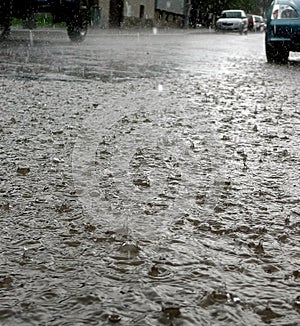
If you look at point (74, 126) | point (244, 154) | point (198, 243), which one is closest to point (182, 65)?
point (74, 126)

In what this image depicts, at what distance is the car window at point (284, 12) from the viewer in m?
9.93

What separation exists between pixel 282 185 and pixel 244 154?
62cm

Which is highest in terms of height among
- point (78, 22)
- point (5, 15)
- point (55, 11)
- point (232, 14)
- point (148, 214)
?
point (232, 14)

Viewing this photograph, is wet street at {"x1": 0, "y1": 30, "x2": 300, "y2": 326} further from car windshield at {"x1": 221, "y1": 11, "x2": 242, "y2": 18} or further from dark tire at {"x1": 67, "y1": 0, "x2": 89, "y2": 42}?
car windshield at {"x1": 221, "y1": 11, "x2": 242, "y2": 18}

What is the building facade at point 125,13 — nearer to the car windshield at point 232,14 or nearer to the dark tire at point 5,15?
the car windshield at point 232,14

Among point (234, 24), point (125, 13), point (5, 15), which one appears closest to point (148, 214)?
point (5, 15)

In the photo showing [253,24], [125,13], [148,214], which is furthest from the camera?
[253,24]

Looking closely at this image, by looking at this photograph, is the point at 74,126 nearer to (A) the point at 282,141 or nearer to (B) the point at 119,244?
(A) the point at 282,141

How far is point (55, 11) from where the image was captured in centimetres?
1380

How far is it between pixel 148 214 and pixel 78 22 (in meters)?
13.0

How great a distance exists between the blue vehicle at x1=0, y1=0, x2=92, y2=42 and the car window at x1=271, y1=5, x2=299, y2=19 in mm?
5210

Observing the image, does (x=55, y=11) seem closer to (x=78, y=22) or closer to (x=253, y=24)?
(x=78, y=22)

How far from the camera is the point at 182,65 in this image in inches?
379

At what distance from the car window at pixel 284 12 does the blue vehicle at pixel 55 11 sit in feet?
17.1
